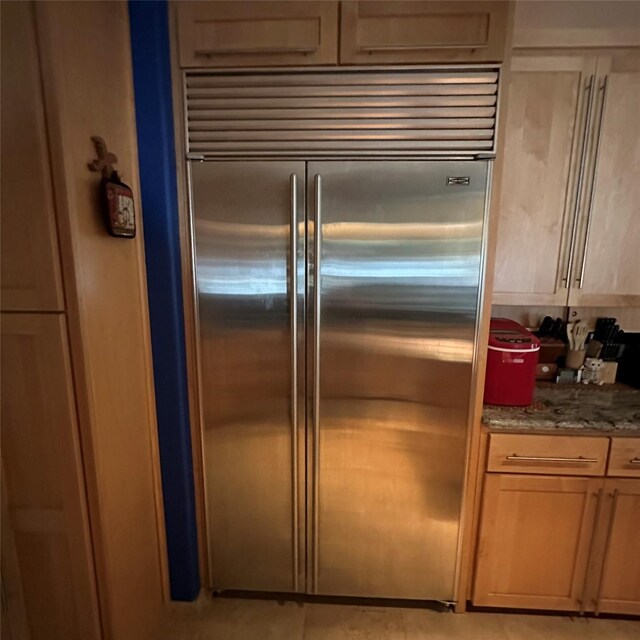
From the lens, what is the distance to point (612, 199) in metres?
1.70

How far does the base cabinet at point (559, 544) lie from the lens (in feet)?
5.25

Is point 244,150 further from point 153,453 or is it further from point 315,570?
point 315,570

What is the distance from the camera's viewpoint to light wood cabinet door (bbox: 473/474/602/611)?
5.29ft

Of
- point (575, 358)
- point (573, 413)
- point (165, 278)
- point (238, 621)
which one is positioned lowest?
point (238, 621)

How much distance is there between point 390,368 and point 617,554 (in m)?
1.17

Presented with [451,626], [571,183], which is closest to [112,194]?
[571,183]

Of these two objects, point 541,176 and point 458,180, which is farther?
point 541,176

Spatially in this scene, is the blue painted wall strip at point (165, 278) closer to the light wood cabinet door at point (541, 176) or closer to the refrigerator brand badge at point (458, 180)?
the refrigerator brand badge at point (458, 180)

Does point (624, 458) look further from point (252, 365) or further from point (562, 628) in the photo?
point (252, 365)

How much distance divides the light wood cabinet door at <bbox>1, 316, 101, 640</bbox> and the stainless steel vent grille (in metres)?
0.86

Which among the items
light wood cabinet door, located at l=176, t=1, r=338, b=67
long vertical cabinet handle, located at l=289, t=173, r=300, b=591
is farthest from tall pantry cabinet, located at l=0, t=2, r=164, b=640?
long vertical cabinet handle, located at l=289, t=173, r=300, b=591

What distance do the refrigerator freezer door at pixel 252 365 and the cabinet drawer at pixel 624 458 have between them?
46.8 inches

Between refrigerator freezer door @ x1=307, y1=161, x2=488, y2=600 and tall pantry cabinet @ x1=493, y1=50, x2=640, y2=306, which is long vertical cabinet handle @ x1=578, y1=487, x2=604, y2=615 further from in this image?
tall pantry cabinet @ x1=493, y1=50, x2=640, y2=306

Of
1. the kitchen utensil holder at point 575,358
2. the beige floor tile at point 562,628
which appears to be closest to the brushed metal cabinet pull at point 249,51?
the kitchen utensil holder at point 575,358
